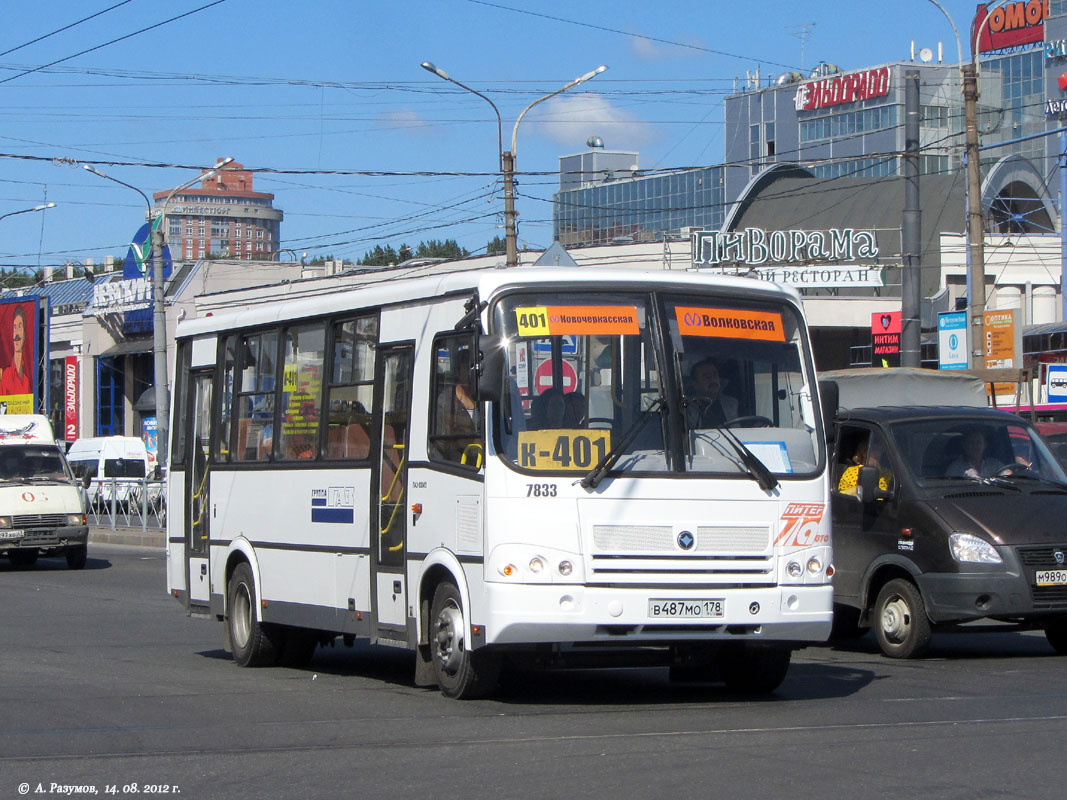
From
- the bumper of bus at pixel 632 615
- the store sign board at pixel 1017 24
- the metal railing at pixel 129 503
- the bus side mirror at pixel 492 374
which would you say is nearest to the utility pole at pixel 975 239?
the bumper of bus at pixel 632 615

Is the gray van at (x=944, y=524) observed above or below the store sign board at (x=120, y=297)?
below

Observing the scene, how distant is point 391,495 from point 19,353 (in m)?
54.8

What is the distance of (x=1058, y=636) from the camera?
12.9 m

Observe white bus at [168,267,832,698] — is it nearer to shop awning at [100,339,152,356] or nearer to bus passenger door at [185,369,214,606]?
bus passenger door at [185,369,214,606]

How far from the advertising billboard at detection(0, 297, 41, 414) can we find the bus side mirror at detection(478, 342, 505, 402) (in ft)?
177

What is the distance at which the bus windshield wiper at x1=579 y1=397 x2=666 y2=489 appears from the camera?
912 cm

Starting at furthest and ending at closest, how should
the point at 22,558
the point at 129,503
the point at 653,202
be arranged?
the point at 653,202 < the point at 129,503 < the point at 22,558

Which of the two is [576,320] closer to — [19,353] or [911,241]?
[911,241]

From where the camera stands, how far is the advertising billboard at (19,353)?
6059cm

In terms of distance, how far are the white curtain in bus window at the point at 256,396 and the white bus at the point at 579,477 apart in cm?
125

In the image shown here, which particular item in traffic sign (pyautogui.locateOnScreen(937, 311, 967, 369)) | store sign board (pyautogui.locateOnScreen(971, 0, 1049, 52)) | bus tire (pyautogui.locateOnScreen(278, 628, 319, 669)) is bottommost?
bus tire (pyautogui.locateOnScreen(278, 628, 319, 669))

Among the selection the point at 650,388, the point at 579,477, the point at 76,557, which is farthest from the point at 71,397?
the point at 579,477

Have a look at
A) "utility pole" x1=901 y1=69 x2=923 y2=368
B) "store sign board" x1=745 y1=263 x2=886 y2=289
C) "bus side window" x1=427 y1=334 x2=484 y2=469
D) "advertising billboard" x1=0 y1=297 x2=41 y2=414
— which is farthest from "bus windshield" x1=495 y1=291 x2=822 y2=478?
"advertising billboard" x1=0 y1=297 x2=41 y2=414

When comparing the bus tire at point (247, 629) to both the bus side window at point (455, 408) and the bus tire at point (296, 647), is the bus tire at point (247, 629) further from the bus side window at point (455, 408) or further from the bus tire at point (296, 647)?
the bus side window at point (455, 408)
